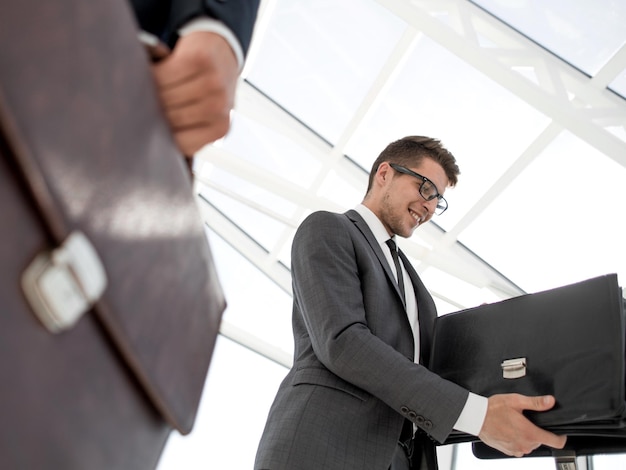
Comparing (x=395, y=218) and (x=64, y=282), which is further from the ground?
(x=395, y=218)

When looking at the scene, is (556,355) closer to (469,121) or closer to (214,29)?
(214,29)

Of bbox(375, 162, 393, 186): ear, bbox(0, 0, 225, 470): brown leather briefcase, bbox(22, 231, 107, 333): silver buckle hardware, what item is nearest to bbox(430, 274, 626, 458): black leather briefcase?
bbox(375, 162, 393, 186): ear

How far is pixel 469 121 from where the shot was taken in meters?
6.01

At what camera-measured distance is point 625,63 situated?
4680mm

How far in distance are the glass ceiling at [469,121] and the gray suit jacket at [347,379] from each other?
3.22 metres

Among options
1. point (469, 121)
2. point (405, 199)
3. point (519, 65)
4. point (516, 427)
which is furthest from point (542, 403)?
point (469, 121)

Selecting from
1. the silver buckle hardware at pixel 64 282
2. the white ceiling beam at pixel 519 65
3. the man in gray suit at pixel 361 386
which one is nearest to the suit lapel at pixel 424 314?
the man in gray suit at pixel 361 386

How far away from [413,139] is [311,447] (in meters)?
1.35

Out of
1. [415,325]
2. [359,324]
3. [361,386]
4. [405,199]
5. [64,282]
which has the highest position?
[405,199]

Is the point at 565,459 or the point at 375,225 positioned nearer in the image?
the point at 565,459

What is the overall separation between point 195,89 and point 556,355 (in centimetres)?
131

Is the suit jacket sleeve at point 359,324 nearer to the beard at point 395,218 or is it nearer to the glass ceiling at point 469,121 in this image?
the beard at point 395,218

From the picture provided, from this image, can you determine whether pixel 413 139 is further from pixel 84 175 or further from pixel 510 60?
pixel 510 60

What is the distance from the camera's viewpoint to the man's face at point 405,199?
2281 millimetres
